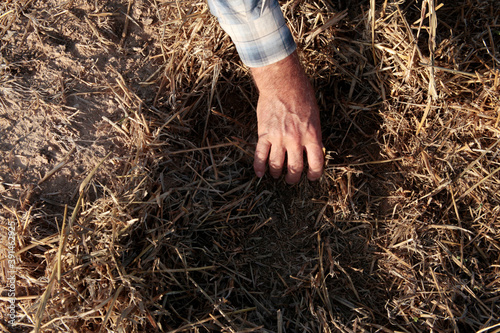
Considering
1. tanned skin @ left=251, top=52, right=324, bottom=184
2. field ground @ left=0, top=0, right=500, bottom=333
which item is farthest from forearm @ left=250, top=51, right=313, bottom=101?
field ground @ left=0, top=0, right=500, bottom=333

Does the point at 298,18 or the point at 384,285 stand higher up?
the point at 298,18

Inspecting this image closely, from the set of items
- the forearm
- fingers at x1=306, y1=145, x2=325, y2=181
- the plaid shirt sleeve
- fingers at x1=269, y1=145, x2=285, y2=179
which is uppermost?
the plaid shirt sleeve

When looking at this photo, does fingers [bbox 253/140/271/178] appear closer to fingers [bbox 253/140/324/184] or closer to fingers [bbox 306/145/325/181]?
fingers [bbox 253/140/324/184]

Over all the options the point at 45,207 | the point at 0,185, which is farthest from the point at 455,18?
the point at 0,185

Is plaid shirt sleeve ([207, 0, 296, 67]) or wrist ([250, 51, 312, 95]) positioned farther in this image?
wrist ([250, 51, 312, 95])

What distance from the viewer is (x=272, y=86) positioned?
4.90ft

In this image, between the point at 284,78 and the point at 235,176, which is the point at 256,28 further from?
the point at 235,176

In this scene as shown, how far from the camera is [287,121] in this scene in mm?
1482

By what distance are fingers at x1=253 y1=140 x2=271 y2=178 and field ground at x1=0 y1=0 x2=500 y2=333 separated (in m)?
0.09

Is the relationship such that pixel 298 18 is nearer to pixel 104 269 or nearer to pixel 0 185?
pixel 104 269

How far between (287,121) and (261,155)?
0.19m

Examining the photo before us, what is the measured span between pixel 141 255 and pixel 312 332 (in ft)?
2.43

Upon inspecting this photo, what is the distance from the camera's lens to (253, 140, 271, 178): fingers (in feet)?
4.92

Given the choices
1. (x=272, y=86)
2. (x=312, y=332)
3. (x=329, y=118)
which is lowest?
(x=312, y=332)
